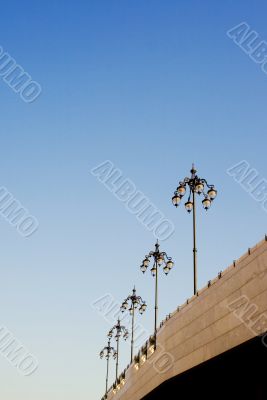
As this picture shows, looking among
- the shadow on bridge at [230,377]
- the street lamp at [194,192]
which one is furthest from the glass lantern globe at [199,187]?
the shadow on bridge at [230,377]

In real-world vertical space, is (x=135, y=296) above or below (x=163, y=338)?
above

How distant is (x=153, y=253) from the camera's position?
2353 centimetres

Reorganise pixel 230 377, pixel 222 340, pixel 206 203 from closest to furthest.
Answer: pixel 222 340 → pixel 230 377 → pixel 206 203

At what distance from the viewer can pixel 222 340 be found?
11.5 meters

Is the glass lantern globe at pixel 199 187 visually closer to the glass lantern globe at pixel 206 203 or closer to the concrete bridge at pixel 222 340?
the glass lantern globe at pixel 206 203

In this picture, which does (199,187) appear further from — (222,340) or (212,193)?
(222,340)

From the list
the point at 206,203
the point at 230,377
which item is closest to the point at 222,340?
the point at 230,377

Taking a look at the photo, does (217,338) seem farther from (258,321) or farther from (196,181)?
(196,181)

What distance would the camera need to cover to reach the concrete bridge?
10.4 meters

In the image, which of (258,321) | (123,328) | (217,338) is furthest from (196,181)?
(123,328)

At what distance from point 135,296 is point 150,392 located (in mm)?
11381

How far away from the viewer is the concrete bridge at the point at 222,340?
34.2 ft

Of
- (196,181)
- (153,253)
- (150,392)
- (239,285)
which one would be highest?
(196,181)

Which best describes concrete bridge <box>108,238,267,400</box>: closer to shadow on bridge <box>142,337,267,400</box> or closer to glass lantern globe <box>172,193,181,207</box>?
shadow on bridge <box>142,337,267,400</box>
